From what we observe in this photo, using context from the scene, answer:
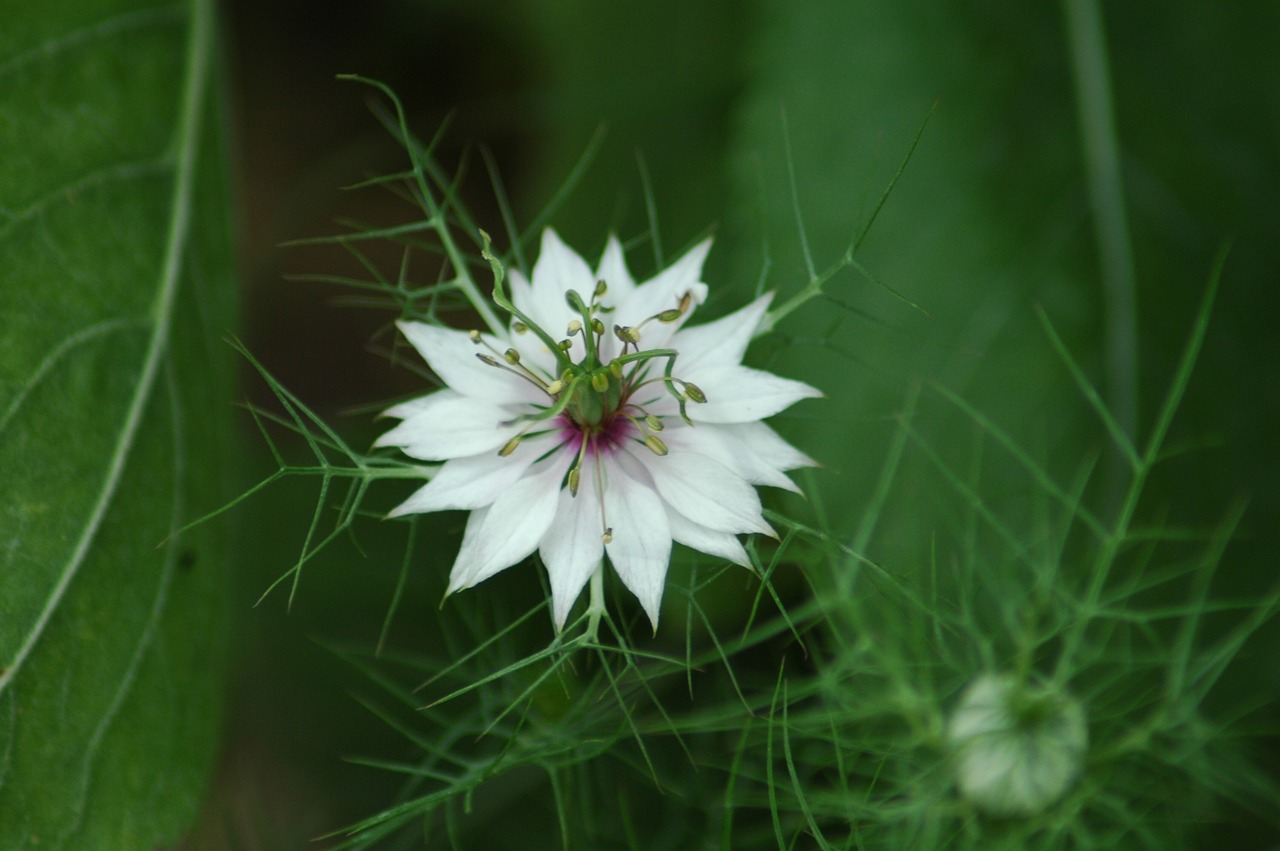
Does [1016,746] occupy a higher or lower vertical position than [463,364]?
lower

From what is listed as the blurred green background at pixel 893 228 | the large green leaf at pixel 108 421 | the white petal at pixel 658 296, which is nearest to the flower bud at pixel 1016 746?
the blurred green background at pixel 893 228

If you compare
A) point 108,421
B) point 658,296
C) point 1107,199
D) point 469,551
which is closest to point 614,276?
point 658,296

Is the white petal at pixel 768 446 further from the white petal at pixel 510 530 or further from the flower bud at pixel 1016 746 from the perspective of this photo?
the flower bud at pixel 1016 746

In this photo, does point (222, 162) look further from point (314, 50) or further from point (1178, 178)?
point (1178, 178)

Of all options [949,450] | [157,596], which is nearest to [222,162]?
[157,596]

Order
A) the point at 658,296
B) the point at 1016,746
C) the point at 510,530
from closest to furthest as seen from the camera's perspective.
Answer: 1. the point at 510,530
2. the point at 658,296
3. the point at 1016,746

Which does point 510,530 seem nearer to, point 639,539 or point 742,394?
point 639,539

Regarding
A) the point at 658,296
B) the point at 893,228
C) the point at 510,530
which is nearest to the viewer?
the point at 510,530

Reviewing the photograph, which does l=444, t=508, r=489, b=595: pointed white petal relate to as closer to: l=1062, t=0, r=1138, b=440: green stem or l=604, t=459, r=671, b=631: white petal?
l=604, t=459, r=671, b=631: white petal
